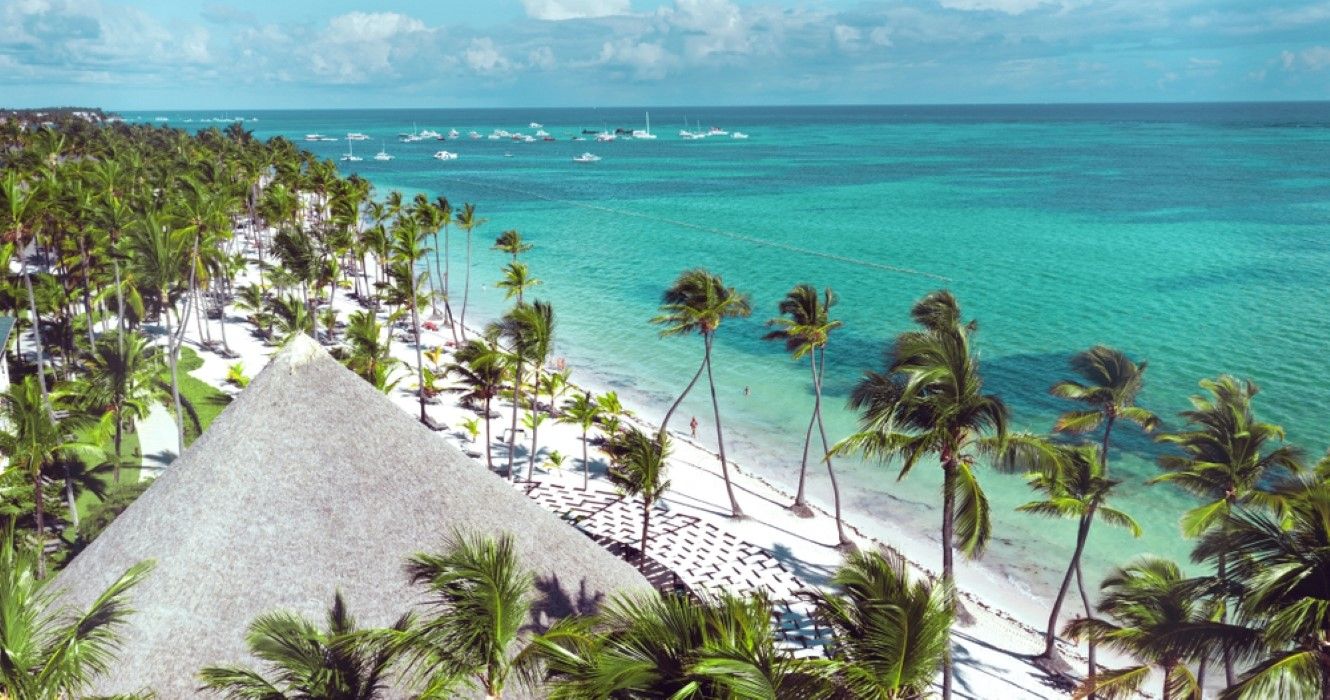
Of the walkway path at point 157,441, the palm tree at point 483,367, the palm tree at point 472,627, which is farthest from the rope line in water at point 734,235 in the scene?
the palm tree at point 472,627

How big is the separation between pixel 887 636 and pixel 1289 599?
4778 millimetres

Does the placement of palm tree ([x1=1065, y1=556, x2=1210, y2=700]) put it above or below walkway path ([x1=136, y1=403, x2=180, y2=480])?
above

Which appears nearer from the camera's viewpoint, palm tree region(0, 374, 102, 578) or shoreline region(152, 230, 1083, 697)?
palm tree region(0, 374, 102, 578)

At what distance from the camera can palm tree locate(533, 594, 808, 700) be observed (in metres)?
8.90

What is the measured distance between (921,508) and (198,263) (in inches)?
1201

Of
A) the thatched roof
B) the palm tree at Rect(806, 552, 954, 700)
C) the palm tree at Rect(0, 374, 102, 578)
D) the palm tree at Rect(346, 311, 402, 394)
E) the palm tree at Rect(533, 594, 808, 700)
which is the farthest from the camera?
the palm tree at Rect(346, 311, 402, 394)

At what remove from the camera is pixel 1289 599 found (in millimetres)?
10094

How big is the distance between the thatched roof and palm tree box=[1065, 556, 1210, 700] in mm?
8223

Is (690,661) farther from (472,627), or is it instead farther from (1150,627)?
(1150,627)

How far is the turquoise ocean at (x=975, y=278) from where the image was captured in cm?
3491

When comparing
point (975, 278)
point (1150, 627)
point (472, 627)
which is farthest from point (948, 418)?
point (975, 278)

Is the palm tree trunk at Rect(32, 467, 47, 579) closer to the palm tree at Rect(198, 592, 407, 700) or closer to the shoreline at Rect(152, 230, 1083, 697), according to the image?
the shoreline at Rect(152, 230, 1083, 697)

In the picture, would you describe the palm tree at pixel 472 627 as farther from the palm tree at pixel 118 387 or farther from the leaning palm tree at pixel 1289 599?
the palm tree at pixel 118 387

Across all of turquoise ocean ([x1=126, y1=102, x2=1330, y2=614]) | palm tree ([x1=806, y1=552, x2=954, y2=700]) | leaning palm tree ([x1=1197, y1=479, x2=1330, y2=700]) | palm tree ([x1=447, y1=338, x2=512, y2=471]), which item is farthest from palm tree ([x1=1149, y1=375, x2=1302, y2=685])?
palm tree ([x1=447, y1=338, x2=512, y2=471])
